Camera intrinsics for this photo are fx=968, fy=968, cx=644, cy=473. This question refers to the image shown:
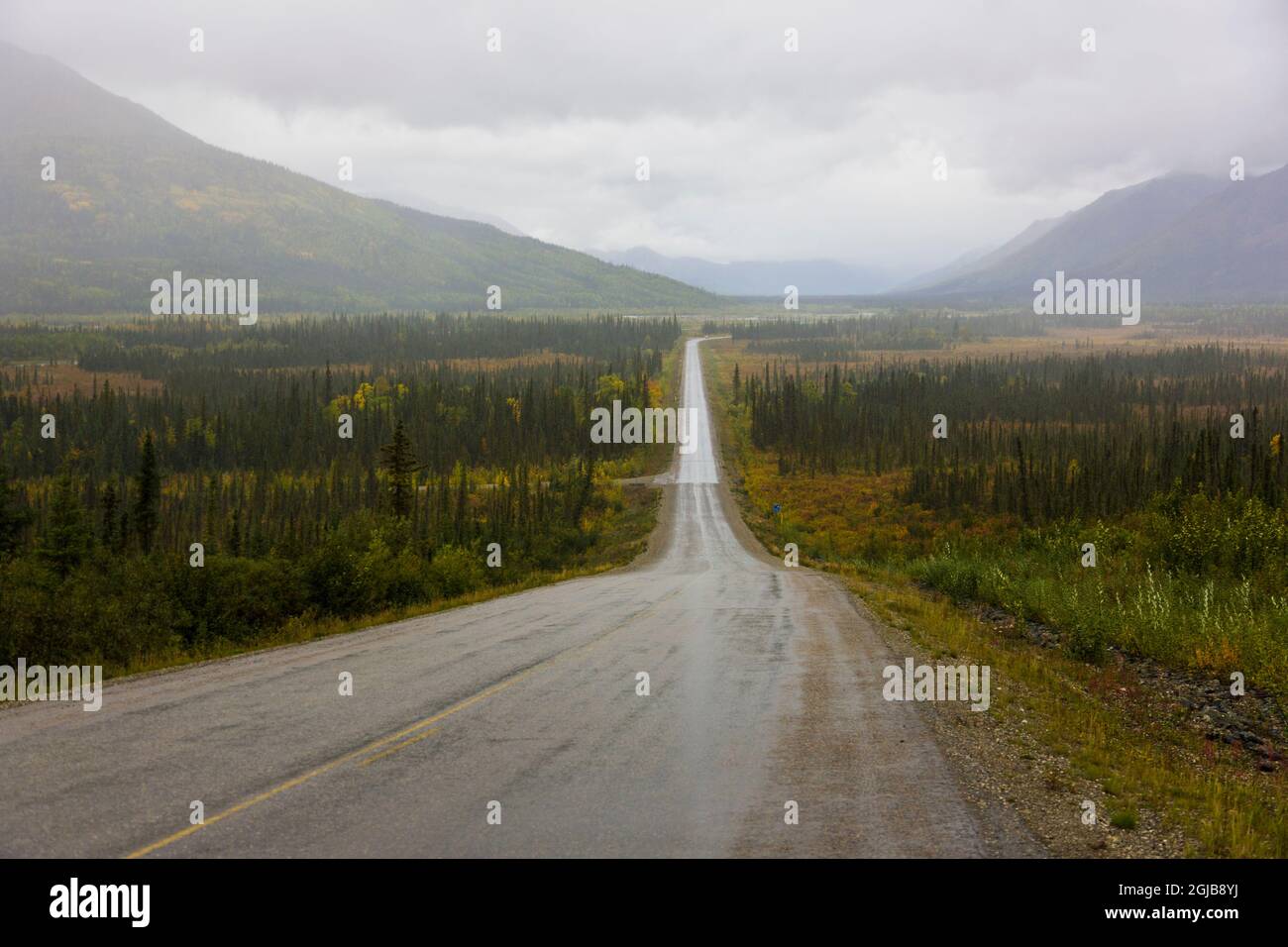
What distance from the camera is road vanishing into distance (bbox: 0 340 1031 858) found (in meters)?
9.70

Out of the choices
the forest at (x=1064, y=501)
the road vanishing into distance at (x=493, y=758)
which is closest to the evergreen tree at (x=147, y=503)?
the forest at (x=1064, y=501)

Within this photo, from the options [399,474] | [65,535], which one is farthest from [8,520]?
[399,474]

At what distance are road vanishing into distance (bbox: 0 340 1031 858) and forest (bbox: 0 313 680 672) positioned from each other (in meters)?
4.74

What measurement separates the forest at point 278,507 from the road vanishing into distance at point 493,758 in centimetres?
474

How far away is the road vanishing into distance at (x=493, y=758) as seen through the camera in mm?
9695

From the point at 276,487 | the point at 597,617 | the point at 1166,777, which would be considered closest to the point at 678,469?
the point at 276,487

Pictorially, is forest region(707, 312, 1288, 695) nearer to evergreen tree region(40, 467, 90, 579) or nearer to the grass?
the grass

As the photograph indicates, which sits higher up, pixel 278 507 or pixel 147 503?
Answer: pixel 147 503

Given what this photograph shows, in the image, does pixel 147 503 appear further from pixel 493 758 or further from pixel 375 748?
pixel 493 758

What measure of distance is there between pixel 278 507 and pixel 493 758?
114 metres

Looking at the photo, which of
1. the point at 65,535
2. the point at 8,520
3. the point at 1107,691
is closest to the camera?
the point at 1107,691

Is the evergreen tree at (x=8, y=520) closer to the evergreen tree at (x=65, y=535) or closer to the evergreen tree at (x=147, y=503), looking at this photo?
the evergreen tree at (x=65, y=535)

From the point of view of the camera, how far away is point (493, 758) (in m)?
12.6

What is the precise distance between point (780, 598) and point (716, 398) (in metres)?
151
